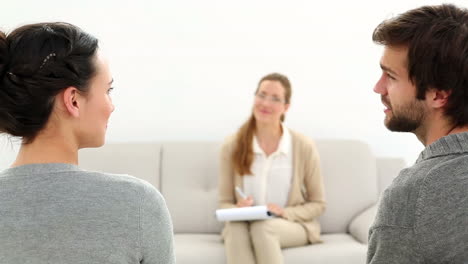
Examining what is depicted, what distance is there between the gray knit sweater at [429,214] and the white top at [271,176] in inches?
100

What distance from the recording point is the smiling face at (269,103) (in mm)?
3869

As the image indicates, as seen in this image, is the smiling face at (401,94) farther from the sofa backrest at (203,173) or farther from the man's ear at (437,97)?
the sofa backrest at (203,173)

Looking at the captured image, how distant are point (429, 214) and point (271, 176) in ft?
8.69

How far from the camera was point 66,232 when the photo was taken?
1.24m

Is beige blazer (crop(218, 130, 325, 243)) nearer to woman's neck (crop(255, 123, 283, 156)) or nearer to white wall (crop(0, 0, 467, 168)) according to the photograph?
woman's neck (crop(255, 123, 283, 156))

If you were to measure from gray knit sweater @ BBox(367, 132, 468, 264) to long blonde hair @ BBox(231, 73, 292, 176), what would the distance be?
99.6 inches

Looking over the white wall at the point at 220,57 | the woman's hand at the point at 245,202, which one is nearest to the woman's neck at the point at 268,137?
the woman's hand at the point at 245,202

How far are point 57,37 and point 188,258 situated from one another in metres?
2.33

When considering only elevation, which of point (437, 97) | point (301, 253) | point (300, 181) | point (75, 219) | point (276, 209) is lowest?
point (301, 253)

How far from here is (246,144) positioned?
390 centimetres

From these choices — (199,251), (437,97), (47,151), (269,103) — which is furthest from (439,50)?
→ (269,103)

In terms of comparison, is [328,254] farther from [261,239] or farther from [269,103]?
[269,103]

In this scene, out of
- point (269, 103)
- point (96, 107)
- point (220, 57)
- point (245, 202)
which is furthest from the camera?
point (220, 57)

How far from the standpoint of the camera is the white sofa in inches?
159
